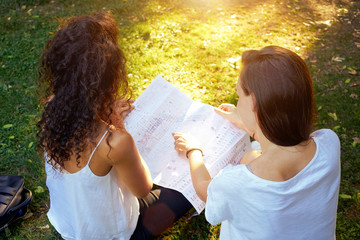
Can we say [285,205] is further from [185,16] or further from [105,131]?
[185,16]

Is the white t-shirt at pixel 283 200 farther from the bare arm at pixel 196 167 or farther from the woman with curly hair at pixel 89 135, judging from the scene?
the woman with curly hair at pixel 89 135

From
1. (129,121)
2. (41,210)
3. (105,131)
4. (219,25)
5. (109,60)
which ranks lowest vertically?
(41,210)

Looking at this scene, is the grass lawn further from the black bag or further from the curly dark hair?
the curly dark hair

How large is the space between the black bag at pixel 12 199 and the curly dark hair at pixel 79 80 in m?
1.07

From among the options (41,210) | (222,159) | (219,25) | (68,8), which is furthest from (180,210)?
(68,8)

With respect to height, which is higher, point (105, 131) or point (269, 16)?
point (105, 131)

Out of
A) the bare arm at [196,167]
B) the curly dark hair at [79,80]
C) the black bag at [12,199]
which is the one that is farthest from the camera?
the black bag at [12,199]

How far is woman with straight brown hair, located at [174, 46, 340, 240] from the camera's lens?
121cm

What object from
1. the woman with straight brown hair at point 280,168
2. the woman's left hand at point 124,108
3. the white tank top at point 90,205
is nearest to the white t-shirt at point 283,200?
the woman with straight brown hair at point 280,168

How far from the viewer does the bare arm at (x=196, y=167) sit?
67.4 inches

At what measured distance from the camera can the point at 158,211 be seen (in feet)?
6.97

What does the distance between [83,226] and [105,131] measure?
2.10 ft

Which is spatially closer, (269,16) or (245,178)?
(245,178)

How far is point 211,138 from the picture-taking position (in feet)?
6.77
